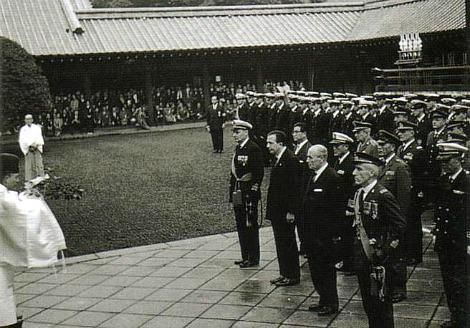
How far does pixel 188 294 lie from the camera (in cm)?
703

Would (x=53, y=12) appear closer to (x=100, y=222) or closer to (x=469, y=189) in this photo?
(x=100, y=222)

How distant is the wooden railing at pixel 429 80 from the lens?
49.8 feet

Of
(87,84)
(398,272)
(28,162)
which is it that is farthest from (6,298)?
(87,84)

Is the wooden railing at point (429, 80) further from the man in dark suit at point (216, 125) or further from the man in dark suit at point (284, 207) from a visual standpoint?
the man in dark suit at point (284, 207)

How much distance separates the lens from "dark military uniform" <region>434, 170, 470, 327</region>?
5379 mm

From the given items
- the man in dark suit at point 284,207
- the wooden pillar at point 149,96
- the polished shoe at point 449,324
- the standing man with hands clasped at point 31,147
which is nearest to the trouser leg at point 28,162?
the standing man with hands clasped at point 31,147

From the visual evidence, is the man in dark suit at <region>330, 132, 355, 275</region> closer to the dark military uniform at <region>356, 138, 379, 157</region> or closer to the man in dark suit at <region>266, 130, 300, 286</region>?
the dark military uniform at <region>356, 138, 379, 157</region>

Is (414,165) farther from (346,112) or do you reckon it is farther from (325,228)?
(346,112)

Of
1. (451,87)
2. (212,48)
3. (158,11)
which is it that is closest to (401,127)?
(451,87)

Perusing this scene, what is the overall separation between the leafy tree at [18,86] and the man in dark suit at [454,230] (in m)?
15.6

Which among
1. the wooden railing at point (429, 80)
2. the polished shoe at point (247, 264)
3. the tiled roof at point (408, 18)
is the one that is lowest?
the polished shoe at point (247, 264)

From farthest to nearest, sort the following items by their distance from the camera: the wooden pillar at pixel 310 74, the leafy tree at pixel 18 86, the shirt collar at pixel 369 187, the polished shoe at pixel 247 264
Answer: the wooden pillar at pixel 310 74, the leafy tree at pixel 18 86, the polished shoe at pixel 247 264, the shirt collar at pixel 369 187

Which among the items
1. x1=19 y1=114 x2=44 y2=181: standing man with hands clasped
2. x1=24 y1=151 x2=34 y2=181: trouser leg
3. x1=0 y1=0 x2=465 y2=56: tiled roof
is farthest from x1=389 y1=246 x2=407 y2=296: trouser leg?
x1=0 y1=0 x2=465 y2=56: tiled roof

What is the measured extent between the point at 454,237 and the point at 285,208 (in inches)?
85.1
